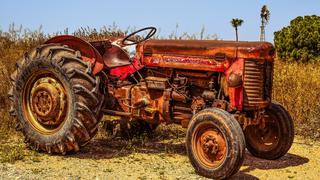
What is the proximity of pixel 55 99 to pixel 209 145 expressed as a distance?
7.06 ft

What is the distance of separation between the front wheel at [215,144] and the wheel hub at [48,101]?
1.82 metres

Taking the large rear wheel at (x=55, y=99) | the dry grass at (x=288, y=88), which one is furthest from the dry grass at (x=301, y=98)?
the large rear wheel at (x=55, y=99)

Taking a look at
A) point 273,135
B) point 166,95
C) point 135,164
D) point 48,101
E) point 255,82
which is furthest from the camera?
point 273,135

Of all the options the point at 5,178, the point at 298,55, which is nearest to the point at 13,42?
the point at 5,178

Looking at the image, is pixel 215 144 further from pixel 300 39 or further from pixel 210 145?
pixel 300 39

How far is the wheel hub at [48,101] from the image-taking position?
6.35 m

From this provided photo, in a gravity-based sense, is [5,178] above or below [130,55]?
below

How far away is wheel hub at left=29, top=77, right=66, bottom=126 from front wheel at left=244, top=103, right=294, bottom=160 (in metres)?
2.56

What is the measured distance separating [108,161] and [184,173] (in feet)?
3.47

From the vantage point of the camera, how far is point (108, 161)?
20.2 ft

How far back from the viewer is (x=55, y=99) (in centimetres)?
634

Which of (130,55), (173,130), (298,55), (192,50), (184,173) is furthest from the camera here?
(298,55)

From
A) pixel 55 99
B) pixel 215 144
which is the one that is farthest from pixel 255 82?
pixel 55 99

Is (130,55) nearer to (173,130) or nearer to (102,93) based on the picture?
(102,93)
